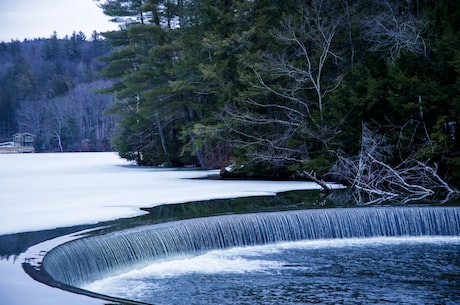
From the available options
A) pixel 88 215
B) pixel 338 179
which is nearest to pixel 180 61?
pixel 338 179

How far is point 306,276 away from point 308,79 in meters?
12.9

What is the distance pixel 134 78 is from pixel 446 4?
17.4m

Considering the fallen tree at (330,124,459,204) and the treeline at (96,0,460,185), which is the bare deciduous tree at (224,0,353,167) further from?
the fallen tree at (330,124,459,204)

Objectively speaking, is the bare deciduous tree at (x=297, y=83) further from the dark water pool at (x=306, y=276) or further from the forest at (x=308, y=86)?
the dark water pool at (x=306, y=276)

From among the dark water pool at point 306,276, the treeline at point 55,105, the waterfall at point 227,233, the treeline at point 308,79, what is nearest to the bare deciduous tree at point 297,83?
the treeline at point 308,79

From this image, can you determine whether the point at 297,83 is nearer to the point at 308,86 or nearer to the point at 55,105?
the point at 308,86

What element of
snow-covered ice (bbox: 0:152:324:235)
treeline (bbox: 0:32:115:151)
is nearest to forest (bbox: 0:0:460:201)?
snow-covered ice (bbox: 0:152:324:235)

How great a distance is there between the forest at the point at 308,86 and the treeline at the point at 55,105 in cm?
5080

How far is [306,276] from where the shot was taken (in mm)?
8828

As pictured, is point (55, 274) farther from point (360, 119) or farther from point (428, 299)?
point (360, 119)

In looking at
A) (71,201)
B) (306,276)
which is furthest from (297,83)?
(306,276)

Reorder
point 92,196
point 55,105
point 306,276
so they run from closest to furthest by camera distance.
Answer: point 306,276
point 92,196
point 55,105

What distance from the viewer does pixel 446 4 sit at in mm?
17594

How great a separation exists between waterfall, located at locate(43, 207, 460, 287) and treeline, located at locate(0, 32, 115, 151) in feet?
228
